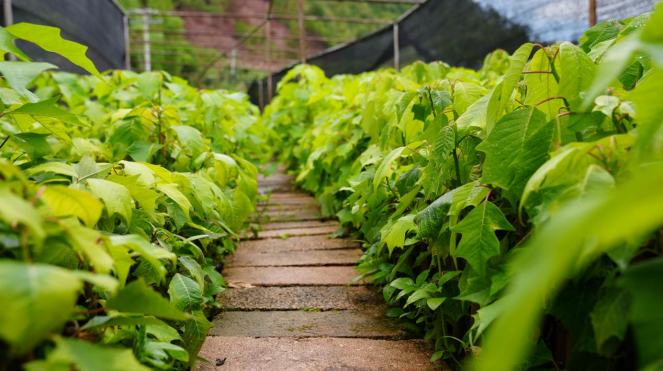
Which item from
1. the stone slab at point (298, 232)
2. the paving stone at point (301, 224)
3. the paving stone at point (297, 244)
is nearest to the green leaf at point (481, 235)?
the paving stone at point (297, 244)

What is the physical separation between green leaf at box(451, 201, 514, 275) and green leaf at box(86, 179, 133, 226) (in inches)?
26.9

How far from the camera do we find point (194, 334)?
1327 mm

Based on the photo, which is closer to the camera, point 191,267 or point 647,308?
point 647,308

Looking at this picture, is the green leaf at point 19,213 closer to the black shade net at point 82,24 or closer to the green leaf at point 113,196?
the green leaf at point 113,196

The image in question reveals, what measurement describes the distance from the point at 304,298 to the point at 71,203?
1.33 meters

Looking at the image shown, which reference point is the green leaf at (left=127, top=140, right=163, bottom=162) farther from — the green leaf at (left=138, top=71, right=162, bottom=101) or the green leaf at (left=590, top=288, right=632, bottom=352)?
the green leaf at (left=590, top=288, right=632, bottom=352)

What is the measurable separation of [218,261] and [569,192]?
179 centimetres

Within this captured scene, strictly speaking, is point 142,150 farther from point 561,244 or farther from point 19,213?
point 561,244

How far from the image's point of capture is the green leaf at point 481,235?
3.51 feet

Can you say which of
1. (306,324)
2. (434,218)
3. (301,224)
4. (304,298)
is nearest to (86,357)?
(434,218)

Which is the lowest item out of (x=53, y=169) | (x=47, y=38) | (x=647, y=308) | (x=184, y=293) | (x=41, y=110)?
(x=184, y=293)

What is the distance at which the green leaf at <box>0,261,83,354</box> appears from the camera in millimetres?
544

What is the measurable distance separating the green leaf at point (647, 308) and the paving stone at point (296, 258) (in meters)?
1.89

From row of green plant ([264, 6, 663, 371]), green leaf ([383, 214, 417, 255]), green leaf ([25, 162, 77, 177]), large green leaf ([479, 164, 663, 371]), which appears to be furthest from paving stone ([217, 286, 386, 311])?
large green leaf ([479, 164, 663, 371])
